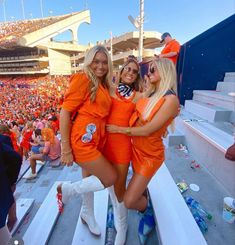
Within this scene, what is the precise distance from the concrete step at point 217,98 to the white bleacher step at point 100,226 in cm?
258

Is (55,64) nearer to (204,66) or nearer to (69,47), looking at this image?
(69,47)

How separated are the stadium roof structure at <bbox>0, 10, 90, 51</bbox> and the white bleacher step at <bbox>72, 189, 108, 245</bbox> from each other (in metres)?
34.8

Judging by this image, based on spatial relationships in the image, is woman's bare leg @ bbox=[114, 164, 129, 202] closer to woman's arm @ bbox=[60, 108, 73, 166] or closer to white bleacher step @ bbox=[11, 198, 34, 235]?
woman's arm @ bbox=[60, 108, 73, 166]

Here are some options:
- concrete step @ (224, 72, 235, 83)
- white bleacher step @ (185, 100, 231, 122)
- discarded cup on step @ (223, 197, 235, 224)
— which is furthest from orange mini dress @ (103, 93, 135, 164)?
concrete step @ (224, 72, 235, 83)

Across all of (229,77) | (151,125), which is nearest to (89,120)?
(151,125)

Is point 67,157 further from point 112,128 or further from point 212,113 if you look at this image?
point 212,113

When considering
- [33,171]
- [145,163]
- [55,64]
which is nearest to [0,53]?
[55,64]

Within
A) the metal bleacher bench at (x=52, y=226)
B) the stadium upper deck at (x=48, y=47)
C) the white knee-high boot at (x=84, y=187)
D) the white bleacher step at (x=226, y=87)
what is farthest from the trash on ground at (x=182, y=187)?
the stadium upper deck at (x=48, y=47)

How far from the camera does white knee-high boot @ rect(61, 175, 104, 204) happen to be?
1.47 m

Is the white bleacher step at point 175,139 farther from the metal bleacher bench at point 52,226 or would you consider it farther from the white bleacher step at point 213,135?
the metal bleacher bench at point 52,226

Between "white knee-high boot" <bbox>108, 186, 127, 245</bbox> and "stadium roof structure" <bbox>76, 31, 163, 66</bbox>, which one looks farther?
"stadium roof structure" <bbox>76, 31, 163, 66</bbox>

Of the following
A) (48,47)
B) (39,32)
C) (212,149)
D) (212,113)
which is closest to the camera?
(212,149)

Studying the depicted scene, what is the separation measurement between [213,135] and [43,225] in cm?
230

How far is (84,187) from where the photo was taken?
152 centimetres
